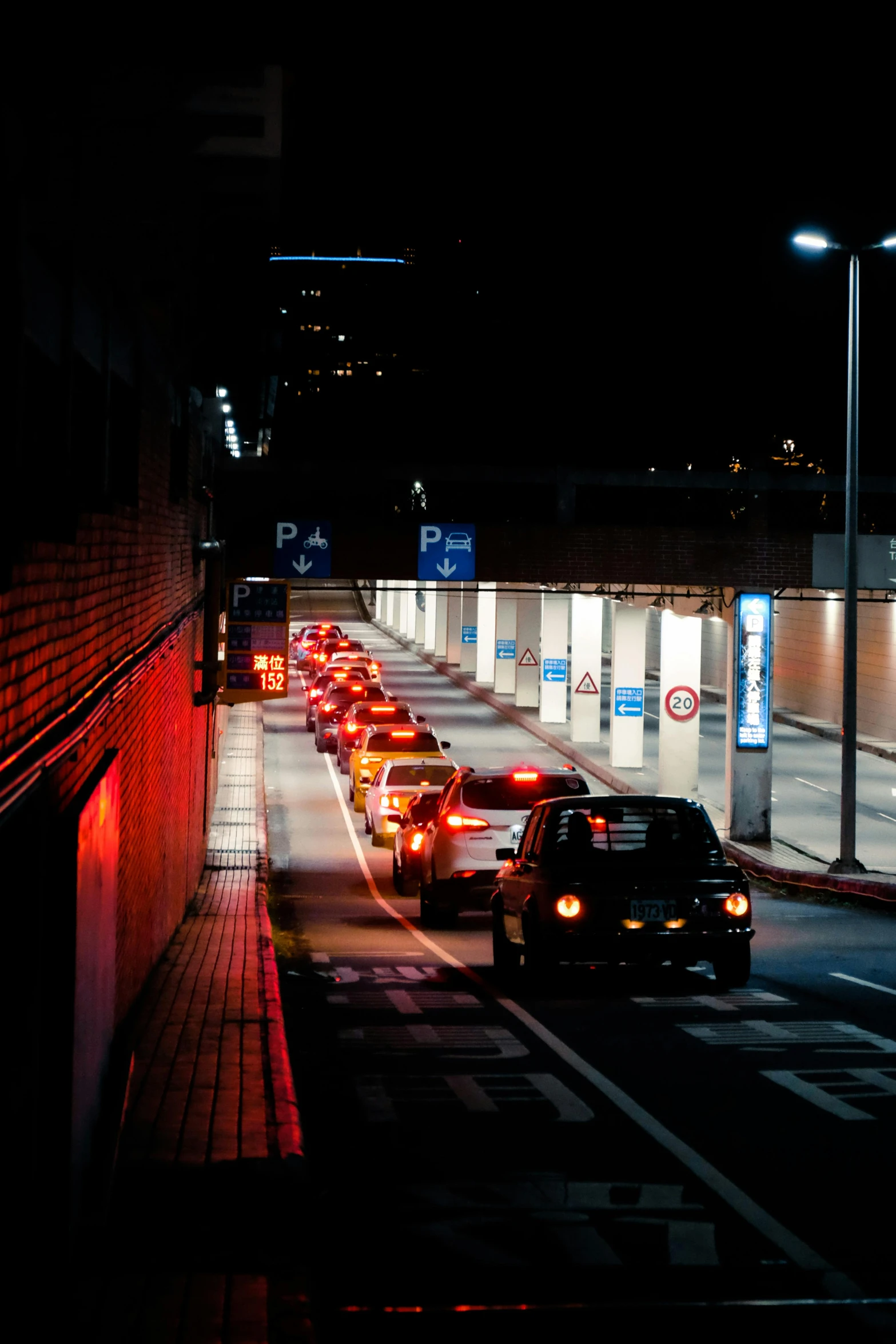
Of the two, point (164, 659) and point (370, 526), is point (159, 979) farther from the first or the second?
point (370, 526)

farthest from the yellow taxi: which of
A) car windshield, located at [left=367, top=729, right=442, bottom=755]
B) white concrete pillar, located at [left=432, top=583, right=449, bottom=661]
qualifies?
white concrete pillar, located at [left=432, top=583, right=449, bottom=661]

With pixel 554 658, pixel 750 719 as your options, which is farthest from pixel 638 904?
pixel 554 658

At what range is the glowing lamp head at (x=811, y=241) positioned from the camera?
26625 mm

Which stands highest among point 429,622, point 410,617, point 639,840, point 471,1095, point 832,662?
point 410,617

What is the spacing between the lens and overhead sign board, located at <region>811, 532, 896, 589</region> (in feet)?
115

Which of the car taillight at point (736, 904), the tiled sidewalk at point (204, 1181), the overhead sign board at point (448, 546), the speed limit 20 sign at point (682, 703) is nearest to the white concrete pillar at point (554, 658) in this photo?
the speed limit 20 sign at point (682, 703)

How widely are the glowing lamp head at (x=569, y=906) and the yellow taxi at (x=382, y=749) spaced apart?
2151cm

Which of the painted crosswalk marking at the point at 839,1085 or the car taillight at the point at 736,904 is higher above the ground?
the car taillight at the point at 736,904

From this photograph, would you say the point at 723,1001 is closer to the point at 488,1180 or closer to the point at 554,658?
the point at 488,1180

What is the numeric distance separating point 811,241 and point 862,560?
9.77m

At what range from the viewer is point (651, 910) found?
1373cm

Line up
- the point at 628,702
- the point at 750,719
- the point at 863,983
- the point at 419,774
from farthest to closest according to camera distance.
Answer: the point at 628,702 < the point at 750,719 < the point at 419,774 < the point at 863,983

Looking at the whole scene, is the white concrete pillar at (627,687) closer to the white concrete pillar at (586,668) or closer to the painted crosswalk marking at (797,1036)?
the white concrete pillar at (586,668)

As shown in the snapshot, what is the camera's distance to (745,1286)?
645cm
